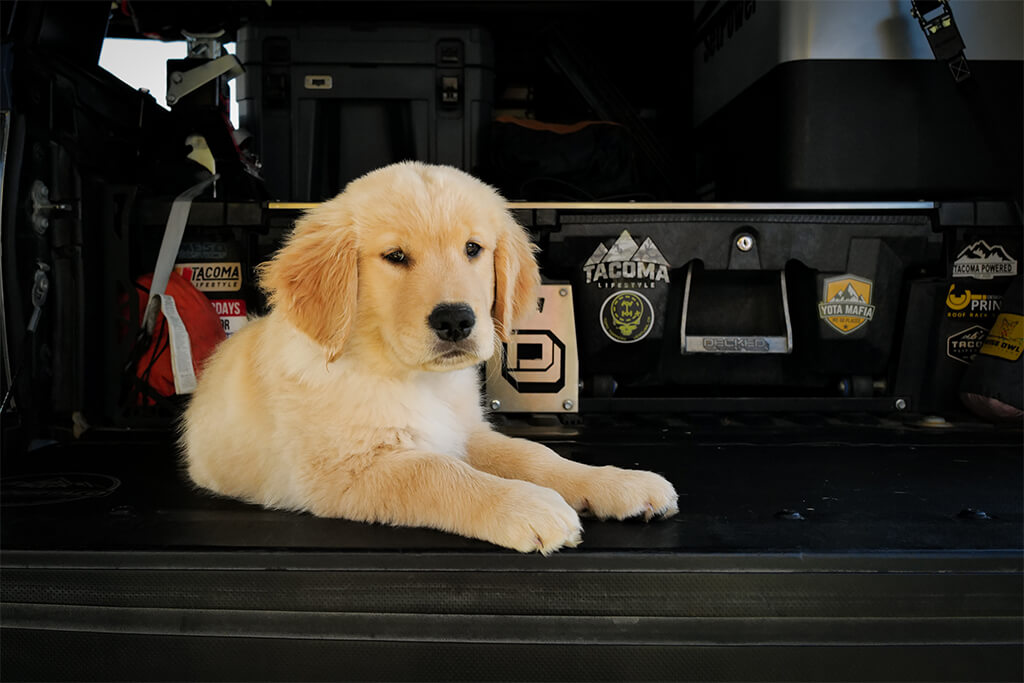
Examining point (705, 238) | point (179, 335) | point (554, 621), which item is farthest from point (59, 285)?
point (705, 238)

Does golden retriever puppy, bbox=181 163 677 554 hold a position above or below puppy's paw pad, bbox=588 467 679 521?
above

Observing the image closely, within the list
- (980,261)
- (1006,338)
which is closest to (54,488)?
→ (1006,338)

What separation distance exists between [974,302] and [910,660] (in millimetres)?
1845

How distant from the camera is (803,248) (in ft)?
8.70

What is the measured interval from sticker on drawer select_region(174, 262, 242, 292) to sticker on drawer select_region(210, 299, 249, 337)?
46 millimetres

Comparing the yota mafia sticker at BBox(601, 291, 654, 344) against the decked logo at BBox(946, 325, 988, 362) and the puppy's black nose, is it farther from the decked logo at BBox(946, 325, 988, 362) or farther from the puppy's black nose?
the puppy's black nose

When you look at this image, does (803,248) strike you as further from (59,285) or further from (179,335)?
(59,285)

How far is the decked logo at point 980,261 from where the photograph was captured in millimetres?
2680

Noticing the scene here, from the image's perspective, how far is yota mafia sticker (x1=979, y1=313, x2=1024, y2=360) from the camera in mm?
2484

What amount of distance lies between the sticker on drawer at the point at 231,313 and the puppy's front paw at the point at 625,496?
174 centimetres

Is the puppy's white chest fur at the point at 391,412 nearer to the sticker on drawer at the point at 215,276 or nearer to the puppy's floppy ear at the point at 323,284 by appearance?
the puppy's floppy ear at the point at 323,284

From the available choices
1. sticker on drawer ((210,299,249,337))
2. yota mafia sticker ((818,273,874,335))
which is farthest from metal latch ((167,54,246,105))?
yota mafia sticker ((818,273,874,335))

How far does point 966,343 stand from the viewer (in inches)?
106

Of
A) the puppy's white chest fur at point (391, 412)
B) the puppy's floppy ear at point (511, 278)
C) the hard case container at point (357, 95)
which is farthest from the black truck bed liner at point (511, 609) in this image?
the hard case container at point (357, 95)
